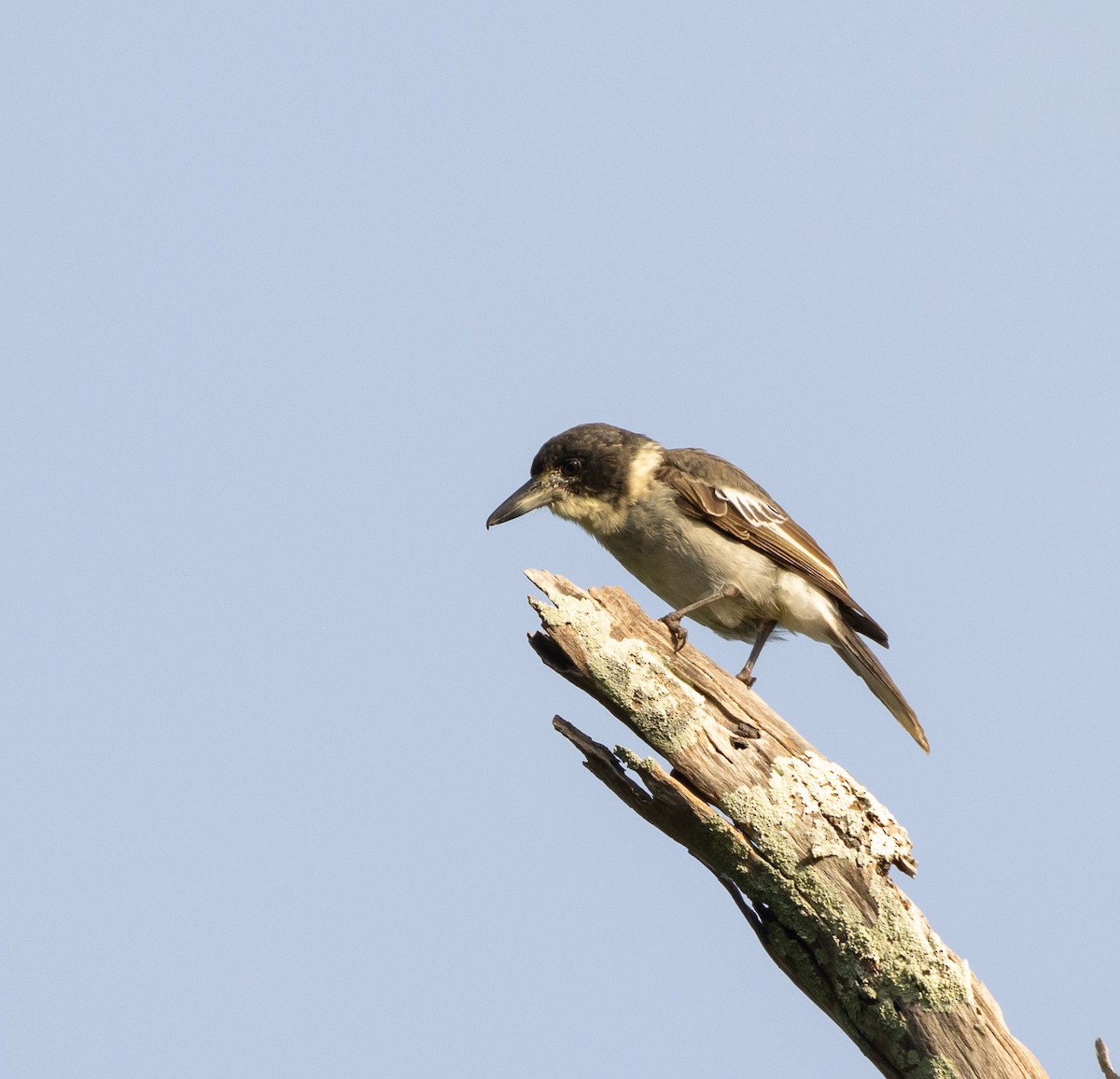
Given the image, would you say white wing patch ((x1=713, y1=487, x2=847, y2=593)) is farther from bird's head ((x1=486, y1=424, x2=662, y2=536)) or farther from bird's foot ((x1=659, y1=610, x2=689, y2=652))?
bird's foot ((x1=659, y1=610, x2=689, y2=652))

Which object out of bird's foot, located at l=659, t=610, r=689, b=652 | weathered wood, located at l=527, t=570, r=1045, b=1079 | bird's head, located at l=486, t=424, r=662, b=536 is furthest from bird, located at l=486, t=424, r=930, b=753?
weathered wood, located at l=527, t=570, r=1045, b=1079

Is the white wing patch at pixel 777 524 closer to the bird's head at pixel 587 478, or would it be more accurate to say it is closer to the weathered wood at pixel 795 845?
the bird's head at pixel 587 478

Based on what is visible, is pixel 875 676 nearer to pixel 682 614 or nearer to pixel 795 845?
pixel 682 614

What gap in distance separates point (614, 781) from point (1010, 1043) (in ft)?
4.86

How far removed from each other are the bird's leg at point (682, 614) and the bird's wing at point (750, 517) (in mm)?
269

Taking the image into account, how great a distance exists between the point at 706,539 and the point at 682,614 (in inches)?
20.4

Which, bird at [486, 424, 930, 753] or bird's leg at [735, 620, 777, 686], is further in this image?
bird's leg at [735, 620, 777, 686]

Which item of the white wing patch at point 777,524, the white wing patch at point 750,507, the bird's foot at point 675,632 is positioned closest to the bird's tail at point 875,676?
the white wing patch at point 777,524

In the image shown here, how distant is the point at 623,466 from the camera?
6613mm

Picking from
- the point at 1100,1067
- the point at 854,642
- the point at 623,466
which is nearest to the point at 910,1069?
the point at 1100,1067

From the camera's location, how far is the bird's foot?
16.6 feet

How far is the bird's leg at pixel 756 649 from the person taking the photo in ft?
22.0

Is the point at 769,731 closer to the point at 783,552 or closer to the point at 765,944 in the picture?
the point at 765,944

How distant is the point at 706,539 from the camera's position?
6406mm
